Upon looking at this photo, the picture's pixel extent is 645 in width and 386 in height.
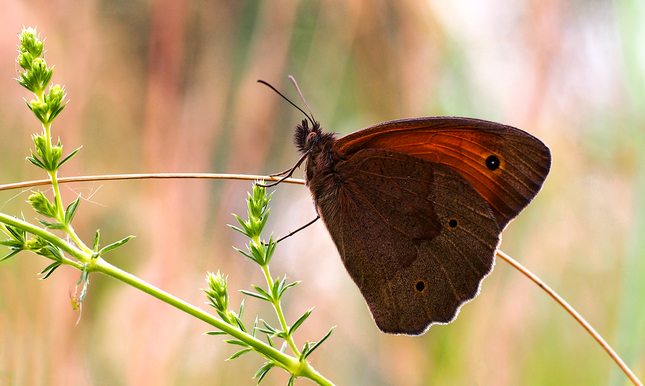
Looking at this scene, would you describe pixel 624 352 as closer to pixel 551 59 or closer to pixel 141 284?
pixel 551 59

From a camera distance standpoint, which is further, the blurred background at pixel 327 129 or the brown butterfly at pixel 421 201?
the blurred background at pixel 327 129

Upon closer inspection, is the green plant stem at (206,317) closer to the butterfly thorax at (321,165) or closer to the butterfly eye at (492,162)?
the butterfly thorax at (321,165)

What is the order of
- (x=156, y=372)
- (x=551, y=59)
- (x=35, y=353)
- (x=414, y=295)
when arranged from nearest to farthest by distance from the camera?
1. (x=414, y=295)
2. (x=35, y=353)
3. (x=156, y=372)
4. (x=551, y=59)

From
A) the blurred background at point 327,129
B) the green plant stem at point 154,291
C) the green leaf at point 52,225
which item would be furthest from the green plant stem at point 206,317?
the blurred background at point 327,129

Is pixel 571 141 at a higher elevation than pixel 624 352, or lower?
higher

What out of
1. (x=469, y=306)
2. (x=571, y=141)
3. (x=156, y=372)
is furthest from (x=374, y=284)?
(x=571, y=141)

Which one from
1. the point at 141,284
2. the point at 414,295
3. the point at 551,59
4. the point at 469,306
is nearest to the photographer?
the point at 141,284

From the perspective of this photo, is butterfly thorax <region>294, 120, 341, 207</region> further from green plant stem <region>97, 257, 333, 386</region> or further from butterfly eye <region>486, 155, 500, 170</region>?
green plant stem <region>97, 257, 333, 386</region>

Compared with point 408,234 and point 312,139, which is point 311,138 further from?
point 408,234
